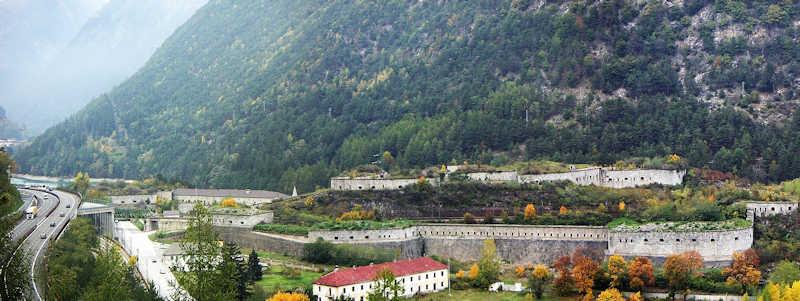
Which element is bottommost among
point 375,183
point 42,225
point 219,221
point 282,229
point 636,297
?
point 636,297

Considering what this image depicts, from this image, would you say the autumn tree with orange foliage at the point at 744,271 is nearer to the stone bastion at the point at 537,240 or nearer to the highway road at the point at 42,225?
the stone bastion at the point at 537,240

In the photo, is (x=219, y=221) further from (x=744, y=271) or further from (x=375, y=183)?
(x=744, y=271)

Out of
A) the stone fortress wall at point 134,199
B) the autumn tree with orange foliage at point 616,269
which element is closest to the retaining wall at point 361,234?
the autumn tree with orange foliage at point 616,269

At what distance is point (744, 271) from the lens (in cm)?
7012

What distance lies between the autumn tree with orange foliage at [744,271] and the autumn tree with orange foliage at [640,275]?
5.06 meters

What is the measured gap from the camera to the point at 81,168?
591 feet

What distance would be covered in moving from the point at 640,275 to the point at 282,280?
970 inches

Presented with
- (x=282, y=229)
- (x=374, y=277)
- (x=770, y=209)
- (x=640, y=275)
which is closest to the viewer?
(x=374, y=277)

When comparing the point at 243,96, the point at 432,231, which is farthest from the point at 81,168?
the point at 432,231

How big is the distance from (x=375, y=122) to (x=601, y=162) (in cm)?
4014

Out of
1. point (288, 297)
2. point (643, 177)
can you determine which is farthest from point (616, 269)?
point (643, 177)

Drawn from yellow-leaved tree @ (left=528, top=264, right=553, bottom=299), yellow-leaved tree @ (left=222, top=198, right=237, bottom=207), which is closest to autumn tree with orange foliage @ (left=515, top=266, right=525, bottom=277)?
yellow-leaved tree @ (left=528, top=264, right=553, bottom=299)

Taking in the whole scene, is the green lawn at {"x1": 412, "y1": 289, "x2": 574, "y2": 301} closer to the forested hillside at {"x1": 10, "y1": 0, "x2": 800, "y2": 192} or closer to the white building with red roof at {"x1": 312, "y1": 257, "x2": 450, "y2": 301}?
the white building with red roof at {"x1": 312, "y1": 257, "x2": 450, "y2": 301}

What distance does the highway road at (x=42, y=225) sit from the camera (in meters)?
57.4
